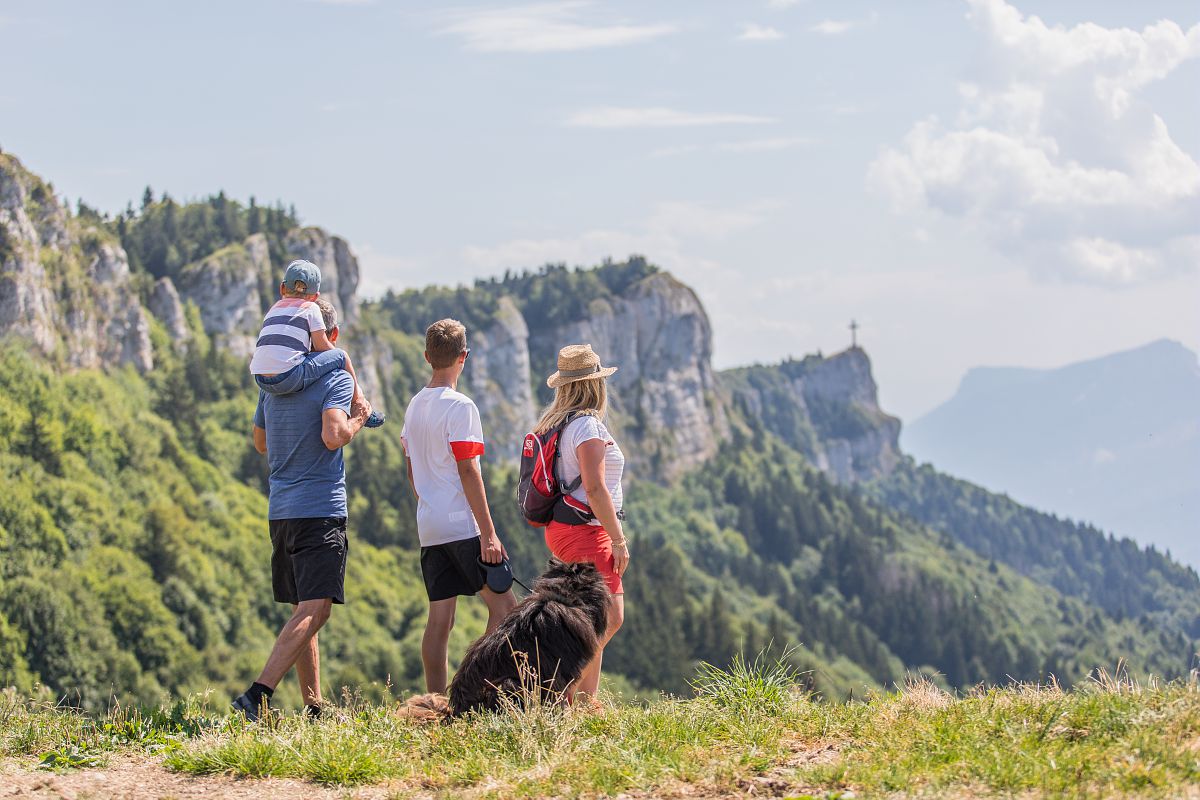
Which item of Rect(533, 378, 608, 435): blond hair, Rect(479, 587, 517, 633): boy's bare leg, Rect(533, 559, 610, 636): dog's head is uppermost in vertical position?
Rect(533, 378, 608, 435): blond hair

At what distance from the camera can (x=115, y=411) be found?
297ft

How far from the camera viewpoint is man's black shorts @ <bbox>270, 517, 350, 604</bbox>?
25.6 feet

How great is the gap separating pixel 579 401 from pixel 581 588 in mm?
1219

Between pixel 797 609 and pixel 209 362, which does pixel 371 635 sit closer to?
pixel 209 362

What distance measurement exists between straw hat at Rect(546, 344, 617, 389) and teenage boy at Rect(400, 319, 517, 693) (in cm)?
62

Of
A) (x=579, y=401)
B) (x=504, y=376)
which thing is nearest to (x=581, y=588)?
(x=579, y=401)

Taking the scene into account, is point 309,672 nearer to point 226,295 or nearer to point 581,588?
point 581,588

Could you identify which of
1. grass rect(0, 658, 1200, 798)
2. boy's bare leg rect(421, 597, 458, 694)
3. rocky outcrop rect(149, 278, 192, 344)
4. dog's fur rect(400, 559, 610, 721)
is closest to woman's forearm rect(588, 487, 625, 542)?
dog's fur rect(400, 559, 610, 721)

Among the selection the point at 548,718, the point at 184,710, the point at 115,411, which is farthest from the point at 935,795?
the point at 115,411

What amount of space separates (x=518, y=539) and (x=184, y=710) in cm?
11091

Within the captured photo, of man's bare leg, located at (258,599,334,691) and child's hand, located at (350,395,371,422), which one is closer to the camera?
man's bare leg, located at (258,599,334,691)

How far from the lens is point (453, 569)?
809cm

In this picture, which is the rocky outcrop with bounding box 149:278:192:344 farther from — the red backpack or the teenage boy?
the red backpack

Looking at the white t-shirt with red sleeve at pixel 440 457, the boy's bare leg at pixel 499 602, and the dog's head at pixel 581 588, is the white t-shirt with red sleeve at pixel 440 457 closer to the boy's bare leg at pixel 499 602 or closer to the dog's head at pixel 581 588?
the boy's bare leg at pixel 499 602
